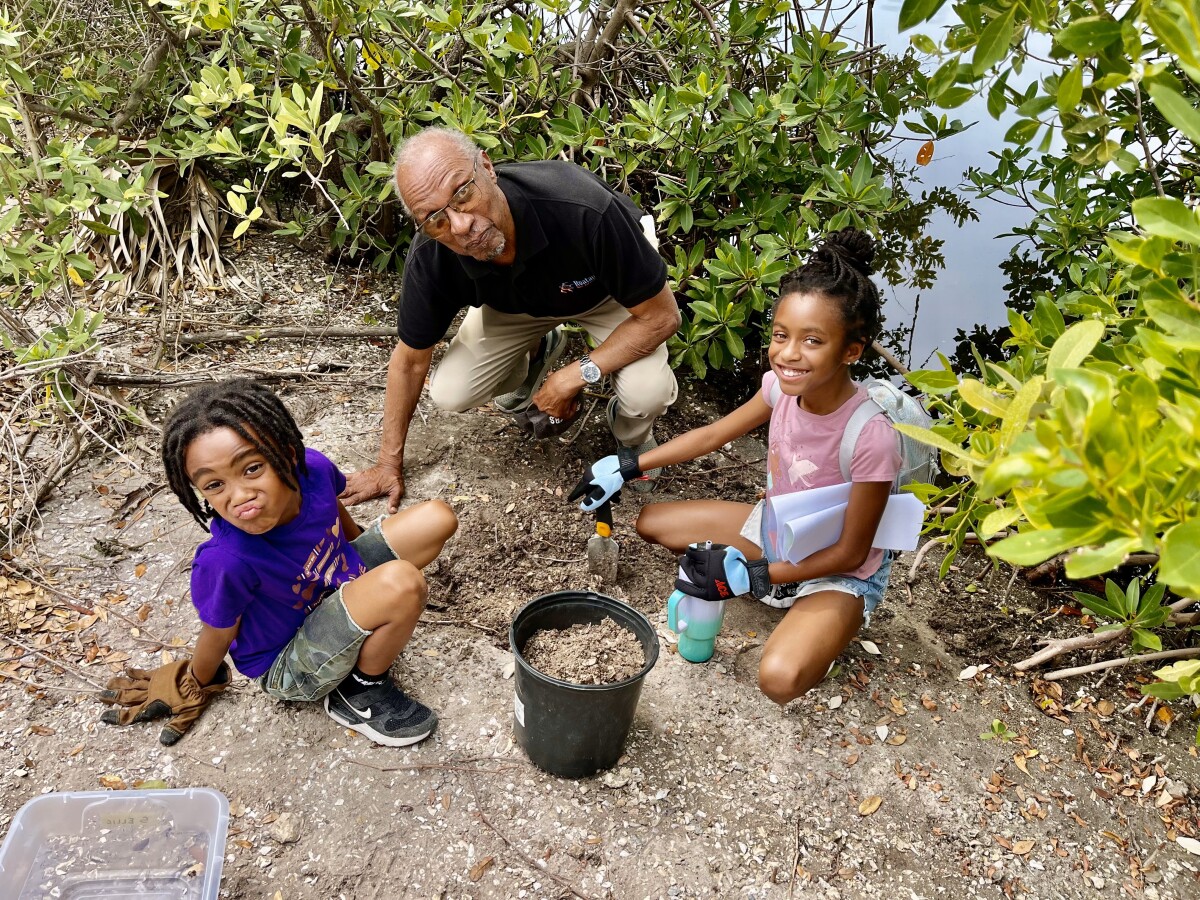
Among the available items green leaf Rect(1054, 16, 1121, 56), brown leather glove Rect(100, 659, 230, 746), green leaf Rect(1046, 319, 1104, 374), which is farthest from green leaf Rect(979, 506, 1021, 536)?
brown leather glove Rect(100, 659, 230, 746)

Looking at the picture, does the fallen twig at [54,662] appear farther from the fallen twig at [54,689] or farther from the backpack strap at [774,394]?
the backpack strap at [774,394]

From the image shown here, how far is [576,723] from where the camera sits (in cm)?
189

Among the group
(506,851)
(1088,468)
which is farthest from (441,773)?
(1088,468)

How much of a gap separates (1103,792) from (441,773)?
167cm

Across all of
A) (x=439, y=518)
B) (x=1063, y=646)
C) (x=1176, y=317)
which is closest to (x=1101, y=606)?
(x=1063, y=646)

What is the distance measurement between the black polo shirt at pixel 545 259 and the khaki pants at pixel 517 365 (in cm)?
24

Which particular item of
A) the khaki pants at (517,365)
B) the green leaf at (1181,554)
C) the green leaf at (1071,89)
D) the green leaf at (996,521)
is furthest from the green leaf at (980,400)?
the khaki pants at (517,365)

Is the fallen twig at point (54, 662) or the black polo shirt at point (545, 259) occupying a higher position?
the black polo shirt at point (545, 259)

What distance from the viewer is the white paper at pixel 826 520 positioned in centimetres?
221

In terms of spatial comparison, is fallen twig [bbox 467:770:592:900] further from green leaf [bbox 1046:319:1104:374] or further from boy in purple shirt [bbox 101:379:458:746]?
green leaf [bbox 1046:319:1104:374]

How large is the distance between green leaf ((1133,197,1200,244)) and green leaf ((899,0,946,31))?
483mm

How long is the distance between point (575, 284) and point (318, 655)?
139 cm

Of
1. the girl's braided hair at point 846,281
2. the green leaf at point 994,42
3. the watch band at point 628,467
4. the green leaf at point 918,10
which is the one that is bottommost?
the watch band at point 628,467

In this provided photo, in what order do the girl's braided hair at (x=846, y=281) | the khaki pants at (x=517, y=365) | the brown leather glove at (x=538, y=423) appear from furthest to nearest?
the brown leather glove at (x=538, y=423) < the khaki pants at (x=517, y=365) < the girl's braided hair at (x=846, y=281)
